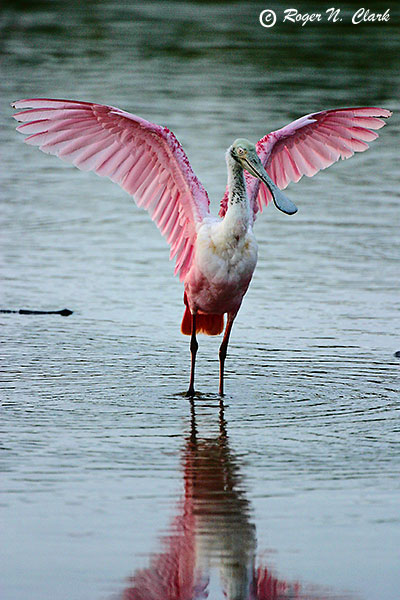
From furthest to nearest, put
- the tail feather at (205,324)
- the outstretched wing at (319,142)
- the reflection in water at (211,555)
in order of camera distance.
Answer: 1. the outstretched wing at (319,142)
2. the tail feather at (205,324)
3. the reflection in water at (211,555)

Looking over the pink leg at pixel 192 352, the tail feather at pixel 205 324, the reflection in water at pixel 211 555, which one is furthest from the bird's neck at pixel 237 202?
the reflection in water at pixel 211 555

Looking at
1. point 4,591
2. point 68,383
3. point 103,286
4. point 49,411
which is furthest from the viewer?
point 103,286

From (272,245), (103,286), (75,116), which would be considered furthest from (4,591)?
(272,245)

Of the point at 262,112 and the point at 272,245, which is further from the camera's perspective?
the point at 262,112

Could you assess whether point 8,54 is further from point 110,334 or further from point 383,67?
point 110,334

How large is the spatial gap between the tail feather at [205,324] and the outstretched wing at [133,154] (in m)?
0.32

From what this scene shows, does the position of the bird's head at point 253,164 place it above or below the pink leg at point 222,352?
above

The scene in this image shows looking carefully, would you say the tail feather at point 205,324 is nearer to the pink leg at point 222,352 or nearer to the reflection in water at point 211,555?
the pink leg at point 222,352

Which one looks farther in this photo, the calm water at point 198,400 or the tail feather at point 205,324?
the tail feather at point 205,324

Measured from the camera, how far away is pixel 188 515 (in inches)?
240

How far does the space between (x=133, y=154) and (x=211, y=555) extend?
4006 mm

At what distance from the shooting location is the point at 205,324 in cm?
933

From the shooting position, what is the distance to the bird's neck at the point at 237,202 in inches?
332

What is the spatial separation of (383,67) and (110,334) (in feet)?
52.7
